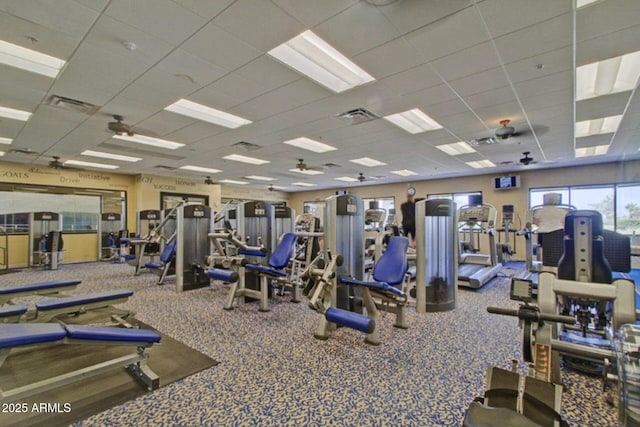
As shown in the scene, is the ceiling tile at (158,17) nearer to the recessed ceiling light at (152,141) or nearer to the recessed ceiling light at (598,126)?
the recessed ceiling light at (152,141)

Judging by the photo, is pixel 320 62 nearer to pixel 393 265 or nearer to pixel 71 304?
pixel 393 265

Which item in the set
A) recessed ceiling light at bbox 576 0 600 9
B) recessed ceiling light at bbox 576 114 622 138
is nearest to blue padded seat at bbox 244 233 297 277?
recessed ceiling light at bbox 576 0 600 9

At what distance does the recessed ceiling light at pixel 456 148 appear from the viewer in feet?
21.6

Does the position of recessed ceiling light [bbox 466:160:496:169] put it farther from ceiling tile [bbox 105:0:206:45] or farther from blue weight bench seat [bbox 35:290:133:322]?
blue weight bench seat [bbox 35:290:133:322]

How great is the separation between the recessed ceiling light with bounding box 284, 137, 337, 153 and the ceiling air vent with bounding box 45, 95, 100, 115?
326cm

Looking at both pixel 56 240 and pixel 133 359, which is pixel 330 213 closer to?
pixel 133 359

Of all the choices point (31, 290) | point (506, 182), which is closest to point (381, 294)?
point (31, 290)

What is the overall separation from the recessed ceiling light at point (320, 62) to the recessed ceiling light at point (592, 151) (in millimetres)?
6318

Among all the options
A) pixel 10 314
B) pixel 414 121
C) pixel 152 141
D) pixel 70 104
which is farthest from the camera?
pixel 152 141

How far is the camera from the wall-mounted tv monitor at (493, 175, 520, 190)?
9.73 m

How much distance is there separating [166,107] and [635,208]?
6698 millimetres

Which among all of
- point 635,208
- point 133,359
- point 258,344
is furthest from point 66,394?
point 635,208

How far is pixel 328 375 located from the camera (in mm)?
2447

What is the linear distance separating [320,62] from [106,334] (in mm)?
3160
